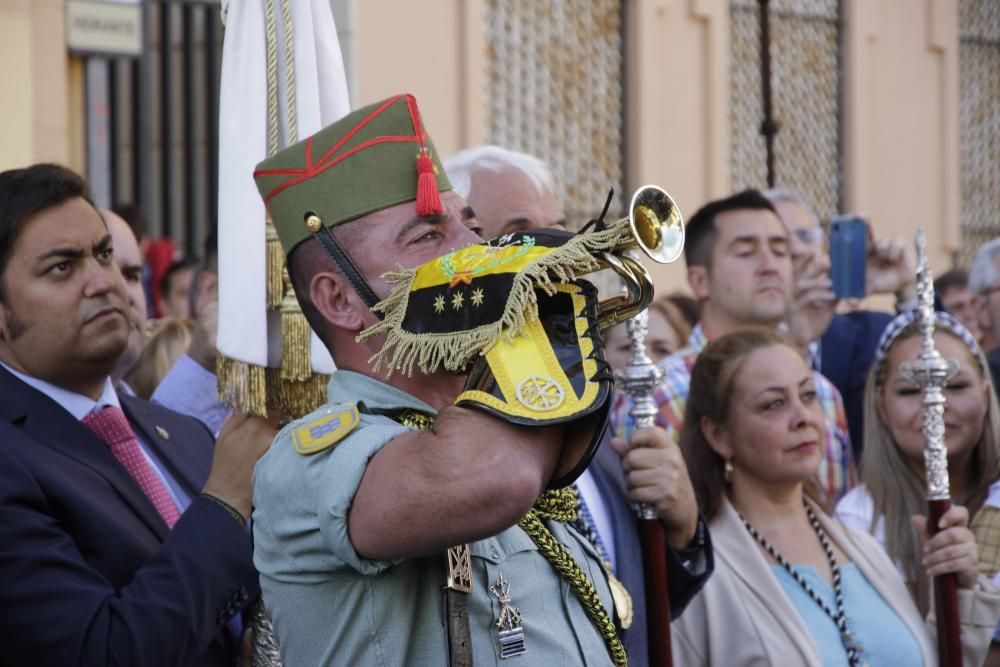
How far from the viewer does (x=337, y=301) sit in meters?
2.48

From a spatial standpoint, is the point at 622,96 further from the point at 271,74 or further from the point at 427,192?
the point at 427,192

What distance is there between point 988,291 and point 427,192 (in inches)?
184

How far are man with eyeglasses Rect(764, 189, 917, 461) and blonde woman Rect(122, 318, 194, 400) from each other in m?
2.28

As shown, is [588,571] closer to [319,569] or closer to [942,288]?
[319,569]

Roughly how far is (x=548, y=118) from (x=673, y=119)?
96 cm

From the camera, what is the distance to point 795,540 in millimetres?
4066

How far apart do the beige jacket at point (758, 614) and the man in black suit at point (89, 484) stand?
1.21m

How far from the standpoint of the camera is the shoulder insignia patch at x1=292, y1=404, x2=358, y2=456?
222cm

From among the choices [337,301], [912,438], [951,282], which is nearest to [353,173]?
[337,301]

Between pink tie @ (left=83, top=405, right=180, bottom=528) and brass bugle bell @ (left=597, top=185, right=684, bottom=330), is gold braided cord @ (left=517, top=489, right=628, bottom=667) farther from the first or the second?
pink tie @ (left=83, top=405, right=180, bottom=528)

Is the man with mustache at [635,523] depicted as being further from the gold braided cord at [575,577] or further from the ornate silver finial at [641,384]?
the gold braided cord at [575,577]

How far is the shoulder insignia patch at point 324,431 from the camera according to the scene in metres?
2.22

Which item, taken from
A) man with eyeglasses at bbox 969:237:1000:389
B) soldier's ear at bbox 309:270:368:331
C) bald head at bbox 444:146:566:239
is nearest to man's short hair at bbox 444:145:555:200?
bald head at bbox 444:146:566:239

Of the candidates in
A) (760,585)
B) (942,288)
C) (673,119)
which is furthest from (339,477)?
(673,119)
